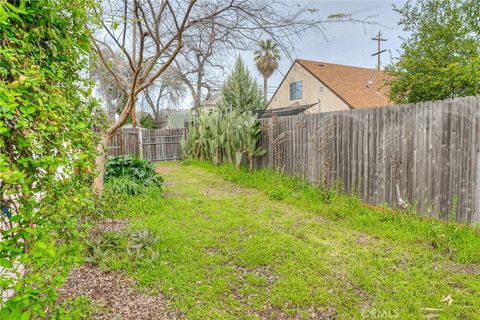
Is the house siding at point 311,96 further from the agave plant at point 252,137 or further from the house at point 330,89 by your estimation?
the agave plant at point 252,137

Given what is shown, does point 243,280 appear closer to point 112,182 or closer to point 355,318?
point 355,318

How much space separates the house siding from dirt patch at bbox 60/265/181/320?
11535 mm

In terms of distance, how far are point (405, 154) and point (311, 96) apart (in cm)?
1174

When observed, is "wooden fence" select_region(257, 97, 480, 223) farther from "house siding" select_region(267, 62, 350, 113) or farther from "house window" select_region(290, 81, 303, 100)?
"house window" select_region(290, 81, 303, 100)

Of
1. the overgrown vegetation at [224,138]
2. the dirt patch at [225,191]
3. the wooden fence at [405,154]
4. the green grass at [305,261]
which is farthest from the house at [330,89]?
the green grass at [305,261]

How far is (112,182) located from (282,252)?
3.84 metres

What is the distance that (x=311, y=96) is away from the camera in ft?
50.5

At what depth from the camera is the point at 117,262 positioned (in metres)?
2.97

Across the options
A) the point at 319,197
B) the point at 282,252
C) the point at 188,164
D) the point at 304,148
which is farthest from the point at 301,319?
the point at 188,164

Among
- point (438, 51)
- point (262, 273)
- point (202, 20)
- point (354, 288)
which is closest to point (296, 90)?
point (438, 51)

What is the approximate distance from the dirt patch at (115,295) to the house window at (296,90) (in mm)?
14917

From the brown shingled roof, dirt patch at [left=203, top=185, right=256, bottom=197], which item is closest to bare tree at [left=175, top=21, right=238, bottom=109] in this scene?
dirt patch at [left=203, top=185, right=256, bottom=197]

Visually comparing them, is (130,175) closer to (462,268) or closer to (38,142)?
(38,142)

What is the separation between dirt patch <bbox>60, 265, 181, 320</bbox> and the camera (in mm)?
2258
